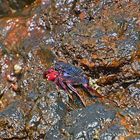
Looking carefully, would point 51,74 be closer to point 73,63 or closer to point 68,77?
point 68,77

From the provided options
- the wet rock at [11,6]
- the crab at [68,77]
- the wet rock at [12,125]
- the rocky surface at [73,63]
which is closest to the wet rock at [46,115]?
the rocky surface at [73,63]

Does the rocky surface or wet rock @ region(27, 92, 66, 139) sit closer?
the rocky surface

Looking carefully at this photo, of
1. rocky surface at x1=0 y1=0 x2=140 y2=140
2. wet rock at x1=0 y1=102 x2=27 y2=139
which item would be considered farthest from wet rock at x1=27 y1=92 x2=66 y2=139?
wet rock at x1=0 y1=102 x2=27 y2=139

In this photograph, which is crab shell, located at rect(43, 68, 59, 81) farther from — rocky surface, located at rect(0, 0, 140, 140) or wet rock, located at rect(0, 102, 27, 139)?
wet rock, located at rect(0, 102, 27, 139)

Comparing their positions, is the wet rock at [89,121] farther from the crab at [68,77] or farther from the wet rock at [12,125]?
the wet rock at [12,125]

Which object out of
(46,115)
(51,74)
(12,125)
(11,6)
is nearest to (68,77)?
(51,74)

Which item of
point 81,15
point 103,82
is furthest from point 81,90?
point 81,15

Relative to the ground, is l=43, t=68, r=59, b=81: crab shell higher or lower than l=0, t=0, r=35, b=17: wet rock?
lower

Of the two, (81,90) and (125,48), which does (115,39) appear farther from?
(81,90)
